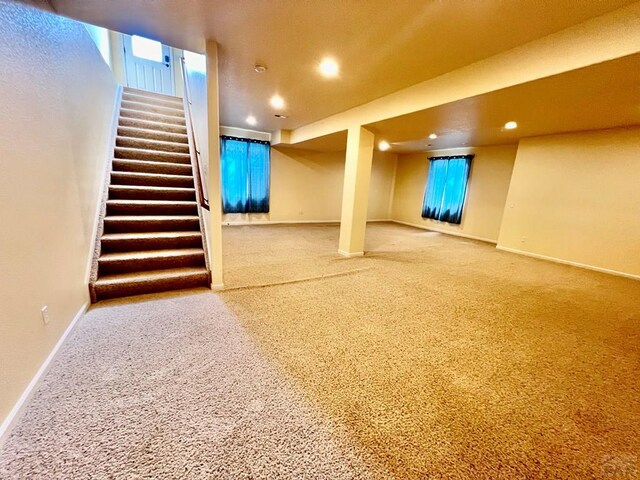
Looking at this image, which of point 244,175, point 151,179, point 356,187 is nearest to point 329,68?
point 356,187

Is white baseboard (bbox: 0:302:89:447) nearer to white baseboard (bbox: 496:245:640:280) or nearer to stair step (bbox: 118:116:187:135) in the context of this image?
stair step (bbox: 118:116:187:135)

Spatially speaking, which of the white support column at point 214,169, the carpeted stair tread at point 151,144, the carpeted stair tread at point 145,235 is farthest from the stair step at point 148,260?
the carpeted stair tread at point 151,144

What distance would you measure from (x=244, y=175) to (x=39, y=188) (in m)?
5.02

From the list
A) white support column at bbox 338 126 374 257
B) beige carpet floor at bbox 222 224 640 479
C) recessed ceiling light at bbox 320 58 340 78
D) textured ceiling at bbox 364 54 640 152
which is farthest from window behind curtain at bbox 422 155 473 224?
recessed ceiling light at bbox 320 58 340 78

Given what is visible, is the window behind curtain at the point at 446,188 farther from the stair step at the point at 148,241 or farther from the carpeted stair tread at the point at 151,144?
the stair step at the point at 148,241

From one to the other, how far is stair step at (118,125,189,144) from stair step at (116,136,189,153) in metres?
0.10

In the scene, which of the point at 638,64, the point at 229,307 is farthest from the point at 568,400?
the point at 229,307

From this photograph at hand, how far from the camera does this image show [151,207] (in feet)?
10.6

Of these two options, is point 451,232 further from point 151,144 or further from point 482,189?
point 151,144

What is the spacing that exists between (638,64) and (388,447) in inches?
117

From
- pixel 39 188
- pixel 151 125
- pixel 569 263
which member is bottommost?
pixel 569 263

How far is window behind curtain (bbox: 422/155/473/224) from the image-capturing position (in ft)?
22.1

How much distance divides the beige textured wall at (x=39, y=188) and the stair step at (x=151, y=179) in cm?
82

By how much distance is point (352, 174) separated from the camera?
165 inches
